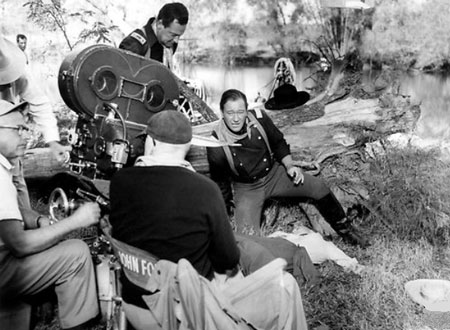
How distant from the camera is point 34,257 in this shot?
2742 millimetres

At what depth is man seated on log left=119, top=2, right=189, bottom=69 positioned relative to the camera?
4496mm

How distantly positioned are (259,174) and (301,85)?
13204 millimetres

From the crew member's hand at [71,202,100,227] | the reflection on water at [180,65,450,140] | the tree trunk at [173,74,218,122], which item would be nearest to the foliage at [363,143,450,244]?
the tree trunk at [173,74,218,122]

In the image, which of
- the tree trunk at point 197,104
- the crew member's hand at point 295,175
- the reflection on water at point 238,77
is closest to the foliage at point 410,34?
the reflection on water at point 238,77

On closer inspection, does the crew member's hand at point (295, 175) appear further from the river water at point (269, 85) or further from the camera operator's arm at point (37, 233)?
the river water at point (269, 85)

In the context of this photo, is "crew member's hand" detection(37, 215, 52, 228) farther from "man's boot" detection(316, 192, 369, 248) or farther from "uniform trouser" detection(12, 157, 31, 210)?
"man's boot" detection(316, 192, 369, 248)

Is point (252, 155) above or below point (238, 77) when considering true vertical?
above

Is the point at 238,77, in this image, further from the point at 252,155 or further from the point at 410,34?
the point at 252,155

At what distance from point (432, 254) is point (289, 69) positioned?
5947 mm

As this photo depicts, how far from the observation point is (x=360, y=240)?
178 inches

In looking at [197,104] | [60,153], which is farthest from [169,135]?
[197,104]

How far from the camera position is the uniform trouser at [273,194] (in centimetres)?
445

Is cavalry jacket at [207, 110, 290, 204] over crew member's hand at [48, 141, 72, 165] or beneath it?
beneath

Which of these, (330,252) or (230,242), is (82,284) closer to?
(230,242)
